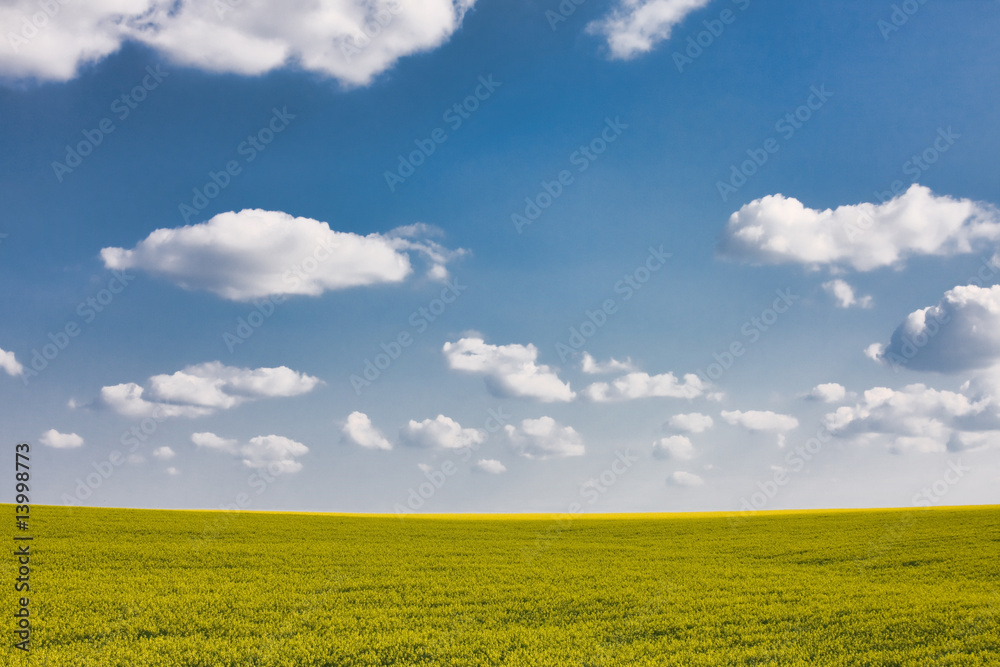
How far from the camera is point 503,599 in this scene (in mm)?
20547

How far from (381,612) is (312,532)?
20308 millimetres

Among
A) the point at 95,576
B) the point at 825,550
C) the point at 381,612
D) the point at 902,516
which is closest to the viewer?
the point at 381,612

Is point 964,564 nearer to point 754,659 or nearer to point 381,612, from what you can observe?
point 754,659

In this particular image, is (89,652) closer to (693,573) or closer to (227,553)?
(227,553)

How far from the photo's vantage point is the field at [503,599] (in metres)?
15.2

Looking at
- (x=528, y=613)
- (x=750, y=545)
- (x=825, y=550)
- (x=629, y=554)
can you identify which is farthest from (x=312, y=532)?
(x=825, y=550)

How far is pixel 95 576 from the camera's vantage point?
74.9 feet

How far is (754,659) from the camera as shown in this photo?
48.5 feet

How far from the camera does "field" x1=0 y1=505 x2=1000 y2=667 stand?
1519cm

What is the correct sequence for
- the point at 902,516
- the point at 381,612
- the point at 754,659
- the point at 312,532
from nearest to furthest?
the point at 754,659 < the point at 381,612 < the point at 312,532 < the point at 902,516

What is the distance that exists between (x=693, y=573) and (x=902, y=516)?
28.0m

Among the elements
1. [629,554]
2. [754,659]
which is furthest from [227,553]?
[754,659]

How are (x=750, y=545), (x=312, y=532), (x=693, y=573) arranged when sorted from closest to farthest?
(x=693, y=573), (x=750, y=545), (x=312, y=532)

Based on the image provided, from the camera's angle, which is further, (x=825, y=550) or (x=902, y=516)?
(x=902, y=516)
